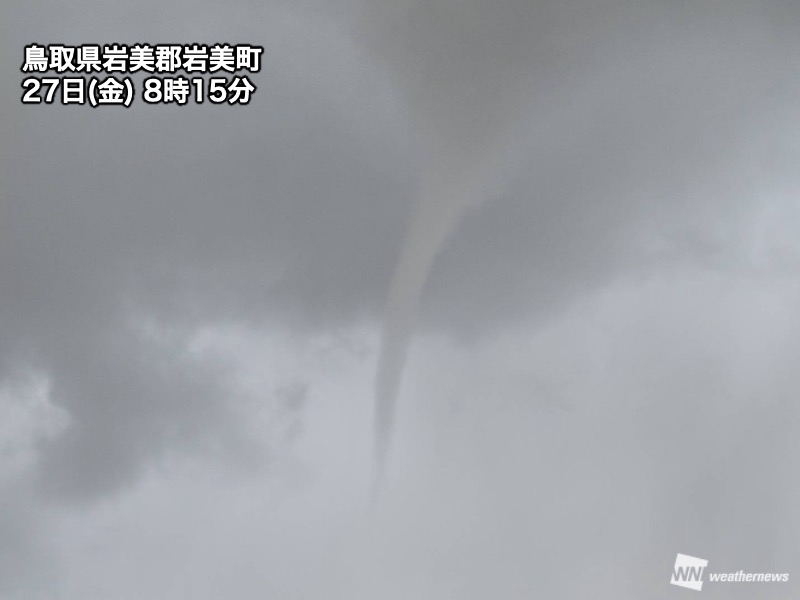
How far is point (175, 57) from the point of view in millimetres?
28047

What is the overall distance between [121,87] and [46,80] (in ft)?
7.12

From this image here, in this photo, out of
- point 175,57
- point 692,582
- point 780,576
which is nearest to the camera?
point 175,57

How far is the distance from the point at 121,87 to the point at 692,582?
114 feet

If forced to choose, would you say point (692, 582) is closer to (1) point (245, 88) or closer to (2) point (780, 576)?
(2) point (780, 576)

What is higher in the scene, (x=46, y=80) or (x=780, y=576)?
(x=46, y=80)

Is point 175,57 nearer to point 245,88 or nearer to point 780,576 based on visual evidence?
point 245,88

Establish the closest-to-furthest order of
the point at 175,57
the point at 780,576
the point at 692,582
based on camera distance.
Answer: the point at 175,57, the point at 692,582, the point at 780,576

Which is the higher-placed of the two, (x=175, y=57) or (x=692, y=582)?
(x=175, y=57)

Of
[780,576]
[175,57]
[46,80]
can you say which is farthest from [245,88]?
[780,576]

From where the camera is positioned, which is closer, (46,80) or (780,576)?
(46,80)

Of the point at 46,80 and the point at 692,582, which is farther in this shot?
the point at 692,582

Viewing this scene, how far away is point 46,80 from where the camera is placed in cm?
2806

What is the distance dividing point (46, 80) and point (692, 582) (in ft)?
120

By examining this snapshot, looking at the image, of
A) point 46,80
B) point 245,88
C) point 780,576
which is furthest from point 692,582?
point 46,80
